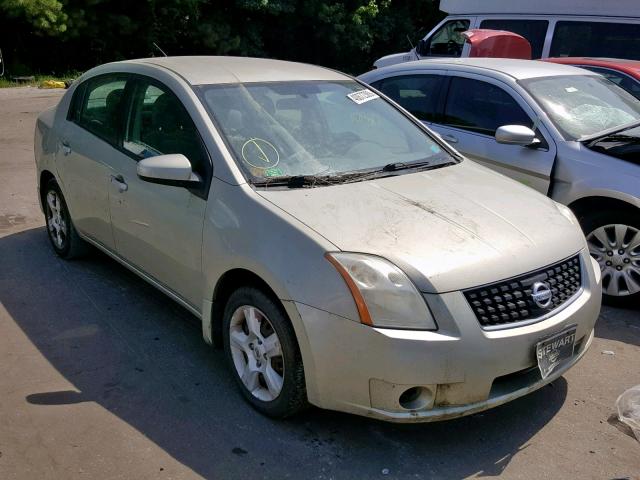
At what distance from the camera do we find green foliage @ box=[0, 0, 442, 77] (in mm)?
18578

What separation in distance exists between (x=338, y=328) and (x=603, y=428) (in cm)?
152

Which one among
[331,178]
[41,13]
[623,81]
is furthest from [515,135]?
[41,13]

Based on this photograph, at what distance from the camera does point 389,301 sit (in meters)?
2.98

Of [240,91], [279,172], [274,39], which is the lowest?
[274,39]

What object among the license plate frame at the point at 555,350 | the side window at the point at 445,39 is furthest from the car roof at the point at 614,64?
the license plate frame at the point at 555,350

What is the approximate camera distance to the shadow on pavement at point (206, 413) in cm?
319

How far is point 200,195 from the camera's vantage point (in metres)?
3.74

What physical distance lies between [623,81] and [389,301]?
17.7 ft

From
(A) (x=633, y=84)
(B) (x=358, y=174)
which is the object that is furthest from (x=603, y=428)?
(A) (x=633, y=84)

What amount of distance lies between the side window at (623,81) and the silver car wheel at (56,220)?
531 cm

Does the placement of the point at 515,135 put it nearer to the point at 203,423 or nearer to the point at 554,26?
the point at 203,423

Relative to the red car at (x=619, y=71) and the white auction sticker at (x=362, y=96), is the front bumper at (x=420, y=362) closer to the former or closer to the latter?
the white auction sticker at (x=362, y=96)

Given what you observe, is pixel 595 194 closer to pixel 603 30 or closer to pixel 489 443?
pixel 489 443

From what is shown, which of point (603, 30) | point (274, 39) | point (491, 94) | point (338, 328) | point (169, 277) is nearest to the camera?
point (338, 328)
